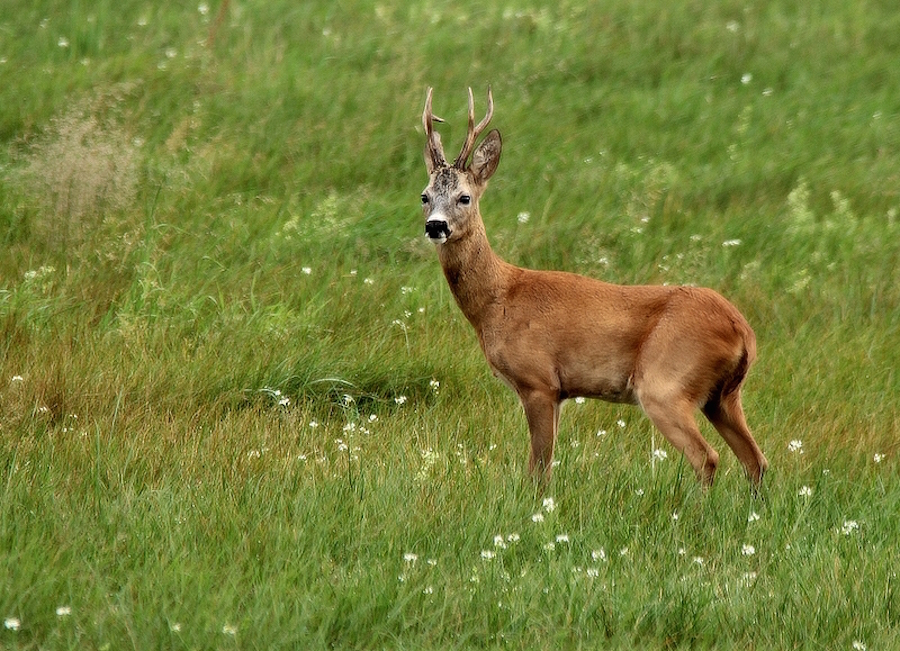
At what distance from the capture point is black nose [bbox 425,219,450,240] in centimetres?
632

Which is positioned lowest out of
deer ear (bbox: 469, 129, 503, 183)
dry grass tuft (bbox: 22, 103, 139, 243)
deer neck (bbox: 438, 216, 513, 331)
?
dry grass tuft (bbox: 22, 103, 139, 243)

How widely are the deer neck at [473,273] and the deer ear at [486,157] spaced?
0.29 meters

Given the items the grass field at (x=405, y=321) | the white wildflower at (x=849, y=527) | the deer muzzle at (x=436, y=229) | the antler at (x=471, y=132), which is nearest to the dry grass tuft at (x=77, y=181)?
the grass field at (x=405, y=321)

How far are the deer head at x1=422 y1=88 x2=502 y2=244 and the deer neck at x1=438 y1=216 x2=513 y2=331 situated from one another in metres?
0.07

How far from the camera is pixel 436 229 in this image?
249 inches

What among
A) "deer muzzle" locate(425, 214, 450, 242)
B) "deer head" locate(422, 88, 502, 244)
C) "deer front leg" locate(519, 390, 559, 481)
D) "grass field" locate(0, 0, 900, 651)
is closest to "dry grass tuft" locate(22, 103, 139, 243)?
"grass field" locate(0, 0, 900, 651)

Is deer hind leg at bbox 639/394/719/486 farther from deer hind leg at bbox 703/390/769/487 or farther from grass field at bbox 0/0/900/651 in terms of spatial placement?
deer hind leg at bbox 703/390/769/487

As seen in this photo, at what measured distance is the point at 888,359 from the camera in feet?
26.1

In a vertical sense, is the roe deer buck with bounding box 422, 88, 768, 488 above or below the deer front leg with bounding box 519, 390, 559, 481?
above

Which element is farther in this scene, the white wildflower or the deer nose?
the deer nose

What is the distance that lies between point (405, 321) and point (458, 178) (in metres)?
1.59

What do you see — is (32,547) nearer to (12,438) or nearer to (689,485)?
(12,438)

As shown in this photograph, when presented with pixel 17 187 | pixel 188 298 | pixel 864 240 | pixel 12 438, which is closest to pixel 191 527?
pixel 12 438

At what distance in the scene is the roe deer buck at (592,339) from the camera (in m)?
6.07
